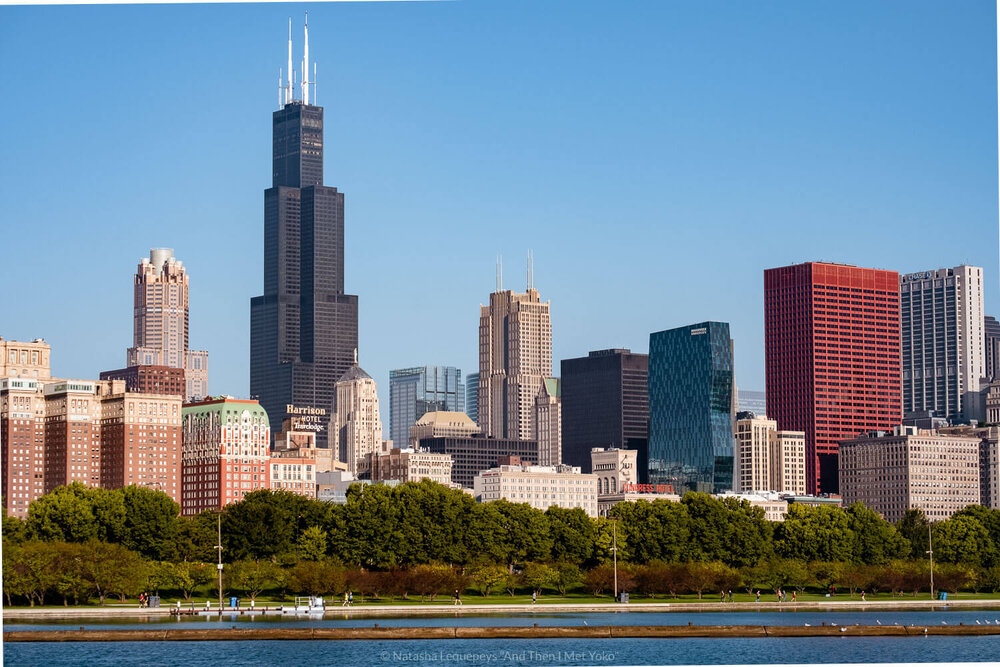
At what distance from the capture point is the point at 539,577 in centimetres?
15000

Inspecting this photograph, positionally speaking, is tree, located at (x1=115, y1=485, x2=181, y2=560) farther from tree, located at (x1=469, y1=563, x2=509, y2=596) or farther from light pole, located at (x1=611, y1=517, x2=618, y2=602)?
light pole, located at (x1=611, y1=517, x2=618, y2=602)

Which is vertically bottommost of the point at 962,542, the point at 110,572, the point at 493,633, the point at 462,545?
the point at 493,633

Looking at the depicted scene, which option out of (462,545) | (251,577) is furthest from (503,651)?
(462,545)

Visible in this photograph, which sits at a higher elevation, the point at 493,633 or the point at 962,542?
the point at 962,542

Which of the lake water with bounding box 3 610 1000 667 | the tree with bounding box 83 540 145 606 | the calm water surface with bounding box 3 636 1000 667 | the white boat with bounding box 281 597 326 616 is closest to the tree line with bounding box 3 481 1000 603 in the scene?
the tree with bounding box 83 540 145 606

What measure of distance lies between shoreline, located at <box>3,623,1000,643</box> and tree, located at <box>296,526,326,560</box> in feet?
161

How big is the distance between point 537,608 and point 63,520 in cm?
4967

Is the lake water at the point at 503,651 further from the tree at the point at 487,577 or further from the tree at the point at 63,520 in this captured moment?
the tree at the point at 63,520

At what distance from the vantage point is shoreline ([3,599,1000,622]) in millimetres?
119188

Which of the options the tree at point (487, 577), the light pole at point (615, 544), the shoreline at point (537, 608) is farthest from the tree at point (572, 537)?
the shoreline at point (537, 608)

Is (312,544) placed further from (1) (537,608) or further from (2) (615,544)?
(1) (537,608)

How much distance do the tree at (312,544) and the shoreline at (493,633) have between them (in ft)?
161

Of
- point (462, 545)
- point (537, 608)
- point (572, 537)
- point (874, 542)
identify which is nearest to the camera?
point (537, 608)

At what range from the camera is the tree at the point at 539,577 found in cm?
15012
